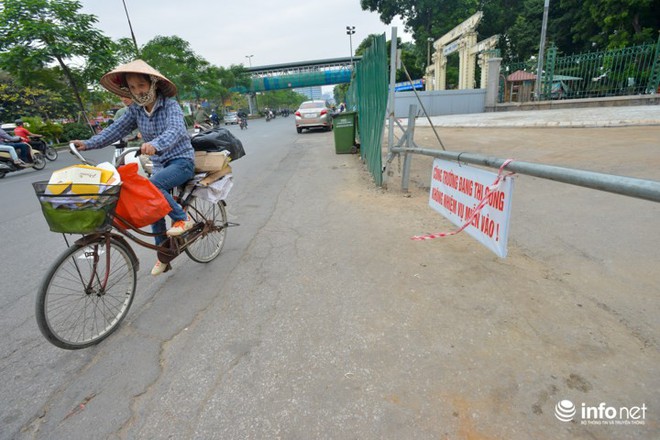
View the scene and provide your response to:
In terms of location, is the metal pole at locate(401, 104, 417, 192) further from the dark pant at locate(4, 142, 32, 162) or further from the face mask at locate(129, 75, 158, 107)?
the dark pant at locate(4, 142, 32, 162)

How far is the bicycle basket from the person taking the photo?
2.18 metres

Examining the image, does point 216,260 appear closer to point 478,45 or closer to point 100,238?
point 100,238

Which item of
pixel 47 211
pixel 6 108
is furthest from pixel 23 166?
pixel 6 108

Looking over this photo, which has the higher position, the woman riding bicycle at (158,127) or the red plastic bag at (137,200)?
the woman riding bicycle at (158,127)

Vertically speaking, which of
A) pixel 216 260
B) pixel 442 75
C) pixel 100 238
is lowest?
pixel 216 260

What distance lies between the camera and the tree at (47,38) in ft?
52.6

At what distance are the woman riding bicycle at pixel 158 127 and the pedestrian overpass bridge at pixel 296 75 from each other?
6955 centimetres

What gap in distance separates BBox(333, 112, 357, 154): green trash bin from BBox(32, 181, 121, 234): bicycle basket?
8.35 meters

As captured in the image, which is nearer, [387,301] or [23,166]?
[387,301]

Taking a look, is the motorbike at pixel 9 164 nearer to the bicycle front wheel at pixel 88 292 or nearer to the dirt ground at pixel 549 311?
the bicycle front wheel at pixel 88 292

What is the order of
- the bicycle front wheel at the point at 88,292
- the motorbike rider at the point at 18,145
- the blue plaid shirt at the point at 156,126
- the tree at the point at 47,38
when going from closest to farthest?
the bicycle front wheel at the point at 88,292, the blue plaid shirt at the point at 156,126, the motorbike rider at the point at 18,145, the tree at the point at 47,38

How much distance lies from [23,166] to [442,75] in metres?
26.5

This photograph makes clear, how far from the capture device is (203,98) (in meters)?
58.8

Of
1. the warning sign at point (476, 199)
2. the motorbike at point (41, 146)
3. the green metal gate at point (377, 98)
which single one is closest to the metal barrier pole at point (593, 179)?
the warning sign at point (476, 199)
